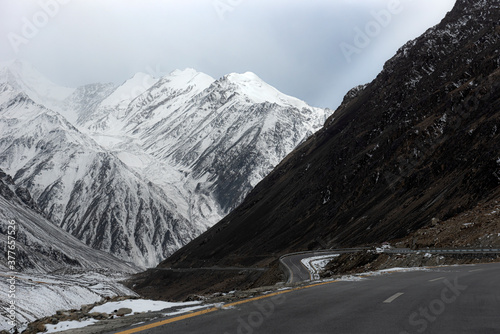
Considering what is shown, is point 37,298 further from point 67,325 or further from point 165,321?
point 165,321

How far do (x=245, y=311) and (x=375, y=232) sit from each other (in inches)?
2473

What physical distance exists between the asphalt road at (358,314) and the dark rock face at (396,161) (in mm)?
46437

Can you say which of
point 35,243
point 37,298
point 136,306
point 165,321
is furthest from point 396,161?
point 35,243

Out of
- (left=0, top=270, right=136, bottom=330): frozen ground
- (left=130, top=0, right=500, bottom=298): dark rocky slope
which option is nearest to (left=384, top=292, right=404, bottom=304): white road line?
(left=0, top=270, right=136, bottom=330): frozen ground

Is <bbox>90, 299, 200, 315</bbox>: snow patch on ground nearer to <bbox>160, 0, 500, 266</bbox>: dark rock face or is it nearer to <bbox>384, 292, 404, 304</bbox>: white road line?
<bbox>384, 292, 404, 304</bbox>: white road line

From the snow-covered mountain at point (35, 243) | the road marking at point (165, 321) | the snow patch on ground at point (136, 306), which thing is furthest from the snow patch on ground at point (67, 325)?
the snow-covered mountain at point (35, 243)

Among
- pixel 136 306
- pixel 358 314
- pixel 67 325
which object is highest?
pixel 67 325

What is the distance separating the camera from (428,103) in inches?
3676

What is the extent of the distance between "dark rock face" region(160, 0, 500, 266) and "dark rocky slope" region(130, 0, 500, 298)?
261 millimetres

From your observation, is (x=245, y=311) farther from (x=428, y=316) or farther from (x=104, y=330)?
(x=428, y=316)

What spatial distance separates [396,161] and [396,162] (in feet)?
1.07

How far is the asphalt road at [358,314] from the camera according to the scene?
24.3 feet

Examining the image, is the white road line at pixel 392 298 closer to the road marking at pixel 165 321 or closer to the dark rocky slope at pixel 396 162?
the road marking at pixel 165 321

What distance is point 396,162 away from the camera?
8575 cm
